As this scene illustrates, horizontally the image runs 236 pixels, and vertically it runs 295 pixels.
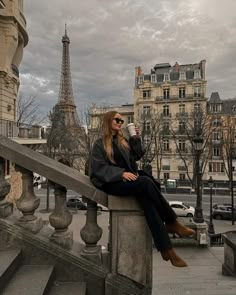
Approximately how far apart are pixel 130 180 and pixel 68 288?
1.24 metres

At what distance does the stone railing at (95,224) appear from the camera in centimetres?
263

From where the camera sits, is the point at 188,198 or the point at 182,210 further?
the point at 188,198

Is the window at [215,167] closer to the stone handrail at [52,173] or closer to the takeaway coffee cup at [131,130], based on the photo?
the takeaway coffee cup at [131,130]

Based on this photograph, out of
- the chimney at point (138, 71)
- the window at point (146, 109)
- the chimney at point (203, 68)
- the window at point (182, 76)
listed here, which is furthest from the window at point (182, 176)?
the chimney at point (138, 71)

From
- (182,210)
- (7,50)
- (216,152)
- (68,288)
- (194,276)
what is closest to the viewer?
(68,288)

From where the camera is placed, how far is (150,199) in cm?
252

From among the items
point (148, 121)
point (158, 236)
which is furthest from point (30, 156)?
point (148, 121)

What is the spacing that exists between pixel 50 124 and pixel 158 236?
3396 centimetres

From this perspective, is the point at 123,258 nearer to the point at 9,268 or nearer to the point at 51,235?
the point at 51,235

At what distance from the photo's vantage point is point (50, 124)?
115 feet

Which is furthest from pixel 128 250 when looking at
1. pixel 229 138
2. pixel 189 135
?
pixel 229 138

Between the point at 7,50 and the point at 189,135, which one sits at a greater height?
the point at 7,50

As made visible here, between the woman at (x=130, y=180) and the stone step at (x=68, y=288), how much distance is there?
2.83 ft

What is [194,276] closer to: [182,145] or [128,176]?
[128,176]
